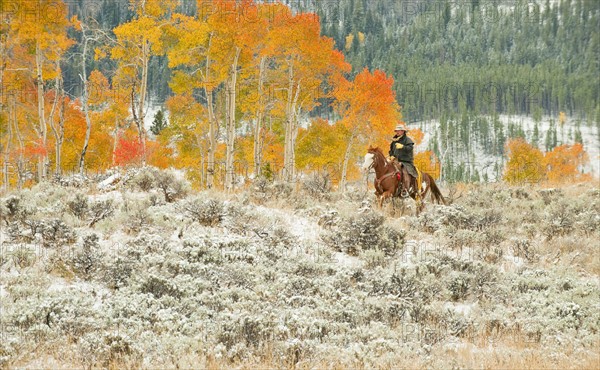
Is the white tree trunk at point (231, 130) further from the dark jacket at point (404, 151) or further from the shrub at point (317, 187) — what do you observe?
the dark jacket at point (404, 151)

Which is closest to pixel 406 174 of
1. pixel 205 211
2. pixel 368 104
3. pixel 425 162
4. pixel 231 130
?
pixel 205 211

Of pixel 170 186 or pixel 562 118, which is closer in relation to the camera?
pixel 170 186

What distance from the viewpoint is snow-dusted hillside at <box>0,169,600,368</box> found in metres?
6.36

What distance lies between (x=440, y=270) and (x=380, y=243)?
5.13ft

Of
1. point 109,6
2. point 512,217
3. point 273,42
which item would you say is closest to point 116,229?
point 512,217

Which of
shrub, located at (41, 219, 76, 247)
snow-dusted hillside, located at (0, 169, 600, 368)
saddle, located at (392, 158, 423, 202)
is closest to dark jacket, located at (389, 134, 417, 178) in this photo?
saddle, located at (392, 158, 423, 202)

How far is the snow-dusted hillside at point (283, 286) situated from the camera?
636 cm

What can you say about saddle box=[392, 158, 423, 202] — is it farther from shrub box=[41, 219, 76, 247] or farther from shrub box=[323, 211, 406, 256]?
shrub box=[41, 219, 76, 247]

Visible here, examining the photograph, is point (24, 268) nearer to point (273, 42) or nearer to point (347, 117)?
point (273, 42)

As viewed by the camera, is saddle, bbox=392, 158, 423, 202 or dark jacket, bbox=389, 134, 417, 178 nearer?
saddle, bbox=392, 158, 423, 202

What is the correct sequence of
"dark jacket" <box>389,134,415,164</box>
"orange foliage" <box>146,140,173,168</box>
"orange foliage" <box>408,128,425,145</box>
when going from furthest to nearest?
"orange foliage" <box>146,140,173,168</box>
"orange foliage" <box>408,128,425,145</box>
"dark jacket" <box>389,134,415,164</box>

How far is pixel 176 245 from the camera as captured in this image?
9.71m

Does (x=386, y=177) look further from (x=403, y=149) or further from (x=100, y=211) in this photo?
(x=100, y=211)

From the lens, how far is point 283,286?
27.6 feet
